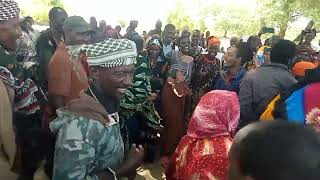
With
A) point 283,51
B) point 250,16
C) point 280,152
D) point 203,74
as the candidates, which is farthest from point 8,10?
point 250,16

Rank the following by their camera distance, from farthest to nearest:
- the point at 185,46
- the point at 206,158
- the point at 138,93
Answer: the point at 185,46
the point at 138,93
the point at 206,158

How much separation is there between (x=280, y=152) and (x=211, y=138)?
5.29ft

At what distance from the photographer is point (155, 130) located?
19.2 feet

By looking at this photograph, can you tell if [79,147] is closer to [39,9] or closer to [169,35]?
[169,35]

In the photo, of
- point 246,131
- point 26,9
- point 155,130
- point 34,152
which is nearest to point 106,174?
point 34,152

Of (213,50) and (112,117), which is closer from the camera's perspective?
(112,117)

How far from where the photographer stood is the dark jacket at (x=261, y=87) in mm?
4066

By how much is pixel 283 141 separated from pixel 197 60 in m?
5.52

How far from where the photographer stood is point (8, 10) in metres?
2.81

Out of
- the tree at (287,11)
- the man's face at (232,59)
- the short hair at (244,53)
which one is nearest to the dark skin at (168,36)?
the short hair at (244,53)

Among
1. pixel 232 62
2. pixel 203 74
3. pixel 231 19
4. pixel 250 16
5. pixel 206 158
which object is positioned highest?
pixel 206 158

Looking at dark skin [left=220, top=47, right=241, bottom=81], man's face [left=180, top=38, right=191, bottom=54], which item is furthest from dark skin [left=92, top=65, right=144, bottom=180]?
man's face [left=180, top=38, right=191, bottom=54]

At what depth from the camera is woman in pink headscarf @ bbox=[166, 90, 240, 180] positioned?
2.67m

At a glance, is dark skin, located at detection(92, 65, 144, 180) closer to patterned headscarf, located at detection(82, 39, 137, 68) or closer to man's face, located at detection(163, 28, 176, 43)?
patterned headscarf, located at detection(82, 39, 137, 68)
